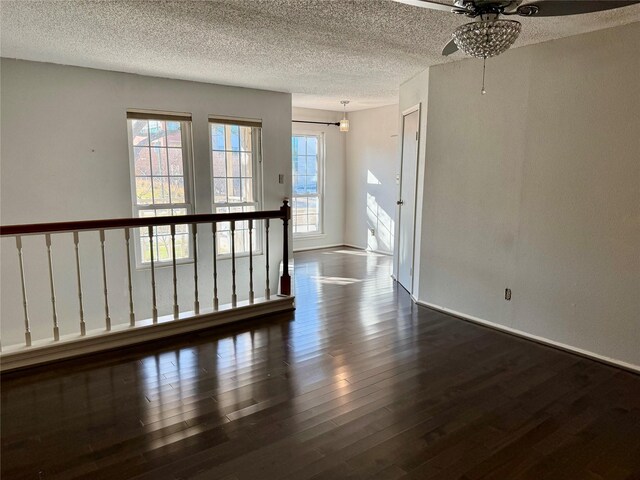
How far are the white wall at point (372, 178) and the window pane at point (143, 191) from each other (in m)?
3.53

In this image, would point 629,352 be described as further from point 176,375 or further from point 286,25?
point 286,25

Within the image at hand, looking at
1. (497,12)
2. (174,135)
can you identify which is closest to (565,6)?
(497,12)

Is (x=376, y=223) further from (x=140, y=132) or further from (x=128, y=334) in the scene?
(x=128, y=334)

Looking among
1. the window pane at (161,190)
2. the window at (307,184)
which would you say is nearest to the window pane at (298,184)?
the window at (307,184)

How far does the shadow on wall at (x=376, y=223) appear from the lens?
267 inches

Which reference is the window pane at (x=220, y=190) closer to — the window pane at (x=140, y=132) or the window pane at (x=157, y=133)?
the window pane at (x=157, y=133)

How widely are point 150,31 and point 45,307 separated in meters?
2.76

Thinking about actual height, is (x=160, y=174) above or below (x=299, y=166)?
below

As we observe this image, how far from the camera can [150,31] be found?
2.97 m

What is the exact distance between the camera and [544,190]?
10.5 ft

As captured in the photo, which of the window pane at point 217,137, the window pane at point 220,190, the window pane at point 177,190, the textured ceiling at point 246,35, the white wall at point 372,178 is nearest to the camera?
the textured ceiling at point 246,35

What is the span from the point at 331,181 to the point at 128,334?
4.94 meters

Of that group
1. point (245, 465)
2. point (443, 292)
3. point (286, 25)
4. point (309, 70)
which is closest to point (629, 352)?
point (443, 292)

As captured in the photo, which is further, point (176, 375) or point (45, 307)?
point (45, 307)
